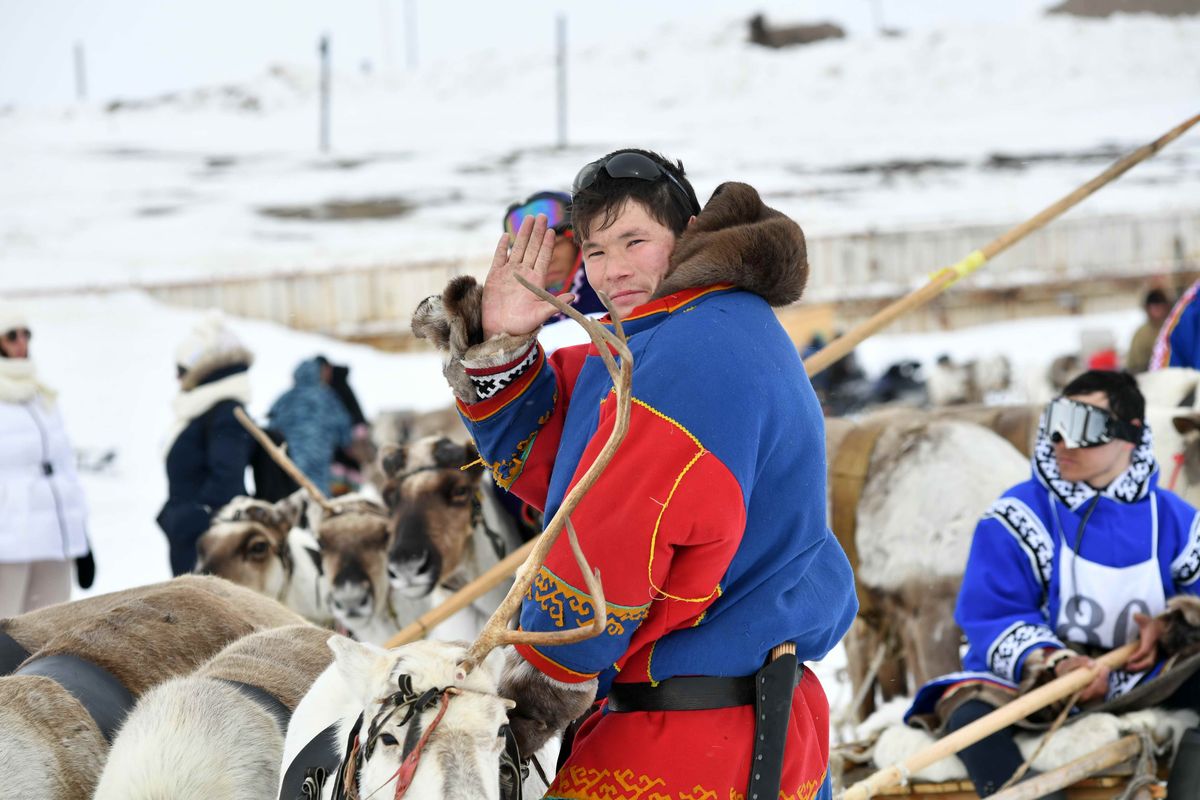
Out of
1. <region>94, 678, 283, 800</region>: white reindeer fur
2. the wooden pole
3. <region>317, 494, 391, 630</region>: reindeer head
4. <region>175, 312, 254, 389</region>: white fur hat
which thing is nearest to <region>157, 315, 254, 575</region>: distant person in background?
<region>175, 312, 254, 389</region>: white fur hat

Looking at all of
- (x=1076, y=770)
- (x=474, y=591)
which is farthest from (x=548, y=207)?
(x=1076, y=770)

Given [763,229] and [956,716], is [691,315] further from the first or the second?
[956,716]

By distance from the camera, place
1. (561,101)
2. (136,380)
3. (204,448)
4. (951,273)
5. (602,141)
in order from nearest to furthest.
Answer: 1. (951,273)
2. (204,448)
3. (136,380)
4. (602,141)
5. (561,101)

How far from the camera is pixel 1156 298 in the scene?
10.3 meters

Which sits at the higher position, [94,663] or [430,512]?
[94,663]

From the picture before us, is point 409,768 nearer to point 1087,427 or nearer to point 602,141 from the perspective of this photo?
point 1087,427

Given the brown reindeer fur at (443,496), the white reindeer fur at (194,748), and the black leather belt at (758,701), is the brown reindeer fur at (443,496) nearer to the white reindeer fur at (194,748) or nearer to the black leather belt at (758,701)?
the white reindeer fur at (194,748)

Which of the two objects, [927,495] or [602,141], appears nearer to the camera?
[927,495]

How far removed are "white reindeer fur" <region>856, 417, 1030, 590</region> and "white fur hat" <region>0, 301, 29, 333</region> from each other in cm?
367

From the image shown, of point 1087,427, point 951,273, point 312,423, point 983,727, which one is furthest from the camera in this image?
point 312,423

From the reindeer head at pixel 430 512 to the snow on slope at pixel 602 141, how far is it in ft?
75.6

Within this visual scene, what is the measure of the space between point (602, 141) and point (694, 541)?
133 feet

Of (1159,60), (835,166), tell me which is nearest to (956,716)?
(835,166)

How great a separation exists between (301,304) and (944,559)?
2084 centimetres
